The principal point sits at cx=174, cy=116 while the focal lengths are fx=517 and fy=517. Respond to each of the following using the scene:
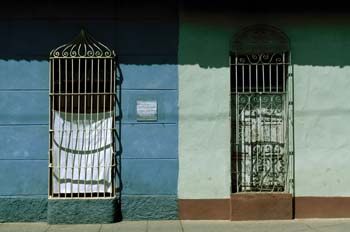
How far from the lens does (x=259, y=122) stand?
26.7 feet

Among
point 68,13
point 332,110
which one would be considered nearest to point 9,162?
point 68,13

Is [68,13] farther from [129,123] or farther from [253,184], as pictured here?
[253,184]

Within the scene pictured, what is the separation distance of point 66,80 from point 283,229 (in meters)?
3.93

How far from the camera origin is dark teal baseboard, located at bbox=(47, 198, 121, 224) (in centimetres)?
770

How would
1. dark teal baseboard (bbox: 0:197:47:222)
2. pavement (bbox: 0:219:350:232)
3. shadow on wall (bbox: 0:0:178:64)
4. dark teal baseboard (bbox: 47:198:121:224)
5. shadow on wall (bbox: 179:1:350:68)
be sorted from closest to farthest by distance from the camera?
pavement (bbox: 0:219:350:232) → dark teal baseboard (bbox: 47:198:121:224) → dark teal baseboard (bbox: 0:197:47:222) → shadow on wall (bbox: 0:0:178:64) → shadow on wall (bbox: 179:1:350:68)

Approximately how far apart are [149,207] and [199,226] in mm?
841

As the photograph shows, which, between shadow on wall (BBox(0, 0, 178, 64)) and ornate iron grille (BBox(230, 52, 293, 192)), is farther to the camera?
ornate iron grille (BBox(230, 52, 293, 192))

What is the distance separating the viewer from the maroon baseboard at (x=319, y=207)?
7977 millimetres

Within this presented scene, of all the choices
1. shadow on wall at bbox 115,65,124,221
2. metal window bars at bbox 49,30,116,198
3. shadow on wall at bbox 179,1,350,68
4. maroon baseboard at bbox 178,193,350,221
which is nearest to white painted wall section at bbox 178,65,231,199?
maroon baseboard at bbox 178,193,350,221

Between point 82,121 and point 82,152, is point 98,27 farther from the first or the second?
point 82,152

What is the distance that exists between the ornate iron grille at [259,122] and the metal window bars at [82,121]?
6.34ft

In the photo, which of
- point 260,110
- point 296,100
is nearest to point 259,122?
point 260,110

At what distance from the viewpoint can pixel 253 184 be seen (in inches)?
320

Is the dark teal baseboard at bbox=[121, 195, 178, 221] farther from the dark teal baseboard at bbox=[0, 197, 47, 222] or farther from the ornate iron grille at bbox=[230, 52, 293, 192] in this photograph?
the dark teal baseboard at bbox=[0, 197, 47, 222]
